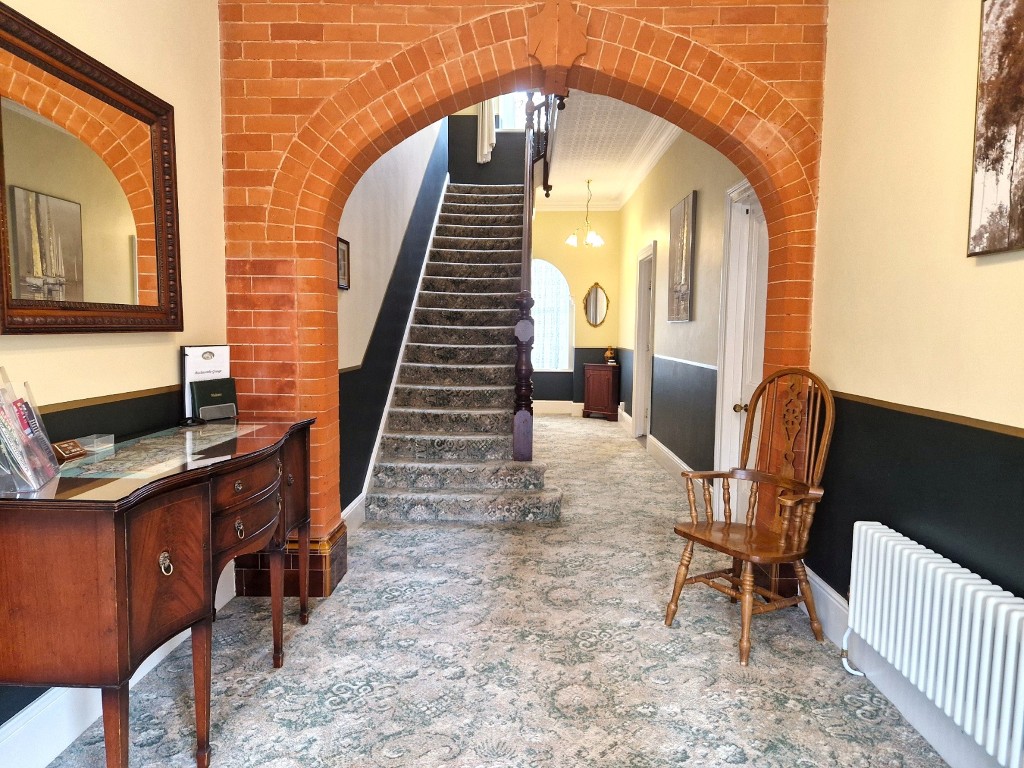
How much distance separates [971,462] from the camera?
183 cm

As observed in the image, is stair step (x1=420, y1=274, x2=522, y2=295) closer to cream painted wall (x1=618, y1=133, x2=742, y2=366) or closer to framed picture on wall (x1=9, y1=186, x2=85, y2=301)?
cream painted wall (x1=618, y1=133, x2=742, y2=366)

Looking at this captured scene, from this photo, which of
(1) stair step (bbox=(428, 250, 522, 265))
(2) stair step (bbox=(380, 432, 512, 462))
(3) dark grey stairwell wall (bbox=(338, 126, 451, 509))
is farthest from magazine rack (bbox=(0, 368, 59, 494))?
(1) stair step (bbox=(428, 250, 522, 265))

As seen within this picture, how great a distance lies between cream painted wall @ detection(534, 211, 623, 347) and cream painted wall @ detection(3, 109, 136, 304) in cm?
738

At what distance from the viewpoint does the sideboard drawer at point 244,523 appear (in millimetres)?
1800

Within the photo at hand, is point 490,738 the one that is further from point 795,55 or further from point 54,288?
point 795,55

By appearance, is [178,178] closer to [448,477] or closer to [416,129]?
[416,129]

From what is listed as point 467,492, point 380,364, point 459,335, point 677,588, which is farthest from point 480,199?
point 677,588

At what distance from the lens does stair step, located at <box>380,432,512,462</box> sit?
453 centimetres

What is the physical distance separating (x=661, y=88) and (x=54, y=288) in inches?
98.1

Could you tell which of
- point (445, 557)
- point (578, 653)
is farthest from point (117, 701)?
point (445, 557)

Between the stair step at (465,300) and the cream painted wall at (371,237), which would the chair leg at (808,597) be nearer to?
the cream painted wall at (371,237)

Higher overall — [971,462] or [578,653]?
[971,462]

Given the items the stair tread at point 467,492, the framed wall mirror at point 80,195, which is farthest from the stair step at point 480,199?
the framed wall mirror at point 80,195

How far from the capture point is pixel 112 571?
138cm
